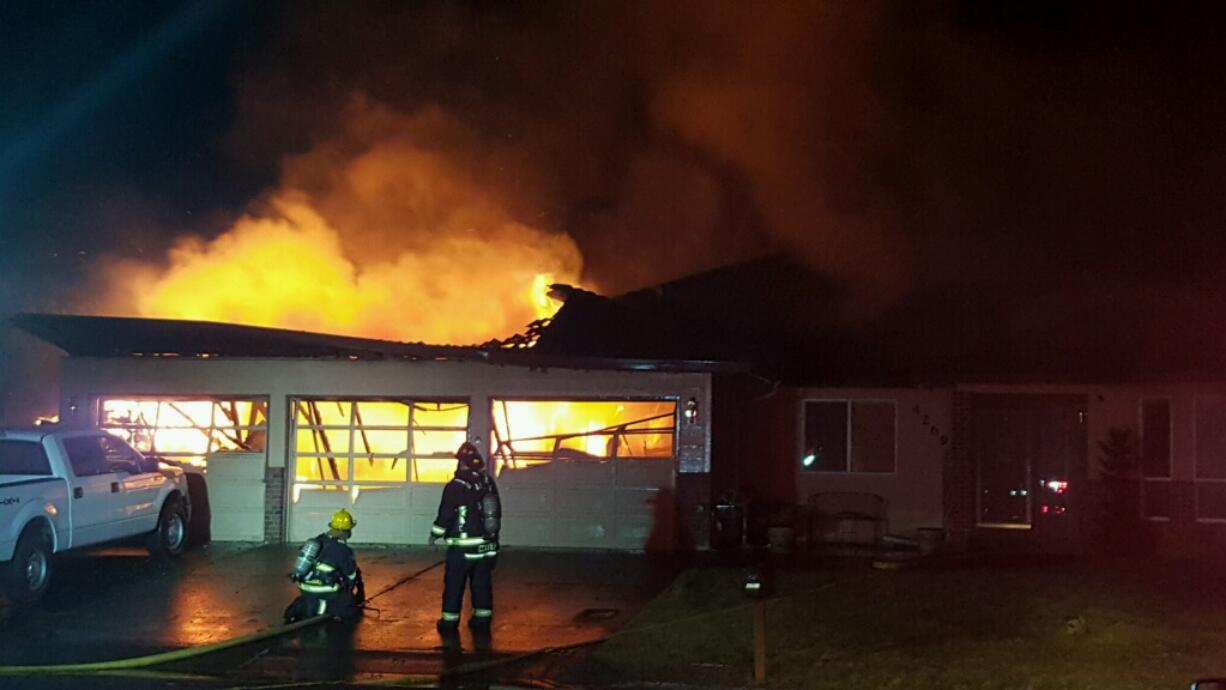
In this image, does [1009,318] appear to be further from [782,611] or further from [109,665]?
[109,665]

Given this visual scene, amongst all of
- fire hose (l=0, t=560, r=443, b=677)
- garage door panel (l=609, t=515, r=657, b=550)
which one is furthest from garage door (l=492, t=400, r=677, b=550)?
fire hose (l=0, t=560, r=443, b=677)

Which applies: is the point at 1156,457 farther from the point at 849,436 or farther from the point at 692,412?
the point at 692,412

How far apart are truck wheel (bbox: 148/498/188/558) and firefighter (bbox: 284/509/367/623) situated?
15.5ft

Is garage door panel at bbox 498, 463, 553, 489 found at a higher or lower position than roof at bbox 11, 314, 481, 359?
lower

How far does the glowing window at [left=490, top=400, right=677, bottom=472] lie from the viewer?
1520 cm

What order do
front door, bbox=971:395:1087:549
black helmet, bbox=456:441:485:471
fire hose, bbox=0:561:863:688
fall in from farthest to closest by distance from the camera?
front door, bbox=971:395:1087:549, black helmet, bbox=456:441:485:471, fire hose, bbox=0:561:863:688

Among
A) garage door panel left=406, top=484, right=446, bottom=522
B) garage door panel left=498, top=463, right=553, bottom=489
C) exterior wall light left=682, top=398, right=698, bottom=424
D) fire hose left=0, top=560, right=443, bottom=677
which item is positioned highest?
exterior wall light left=682, top=398, right=698, bottom=424

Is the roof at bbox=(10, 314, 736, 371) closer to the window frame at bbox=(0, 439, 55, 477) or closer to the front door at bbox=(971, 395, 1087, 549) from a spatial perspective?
the window frame at bbox=(0, 439, 55, 477)

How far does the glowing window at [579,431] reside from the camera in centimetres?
1520

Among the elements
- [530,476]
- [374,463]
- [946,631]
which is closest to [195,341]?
[374,463]

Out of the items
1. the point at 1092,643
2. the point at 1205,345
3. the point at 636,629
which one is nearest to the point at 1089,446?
the point at 1205,345

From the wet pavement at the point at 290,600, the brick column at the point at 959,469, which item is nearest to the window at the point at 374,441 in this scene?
the wet pavement at the point at 290,600

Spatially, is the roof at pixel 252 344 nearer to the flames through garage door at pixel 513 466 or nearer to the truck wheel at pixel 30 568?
the flames through garage door at pixel 513 466

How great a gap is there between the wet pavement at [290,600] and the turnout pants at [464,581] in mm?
207
